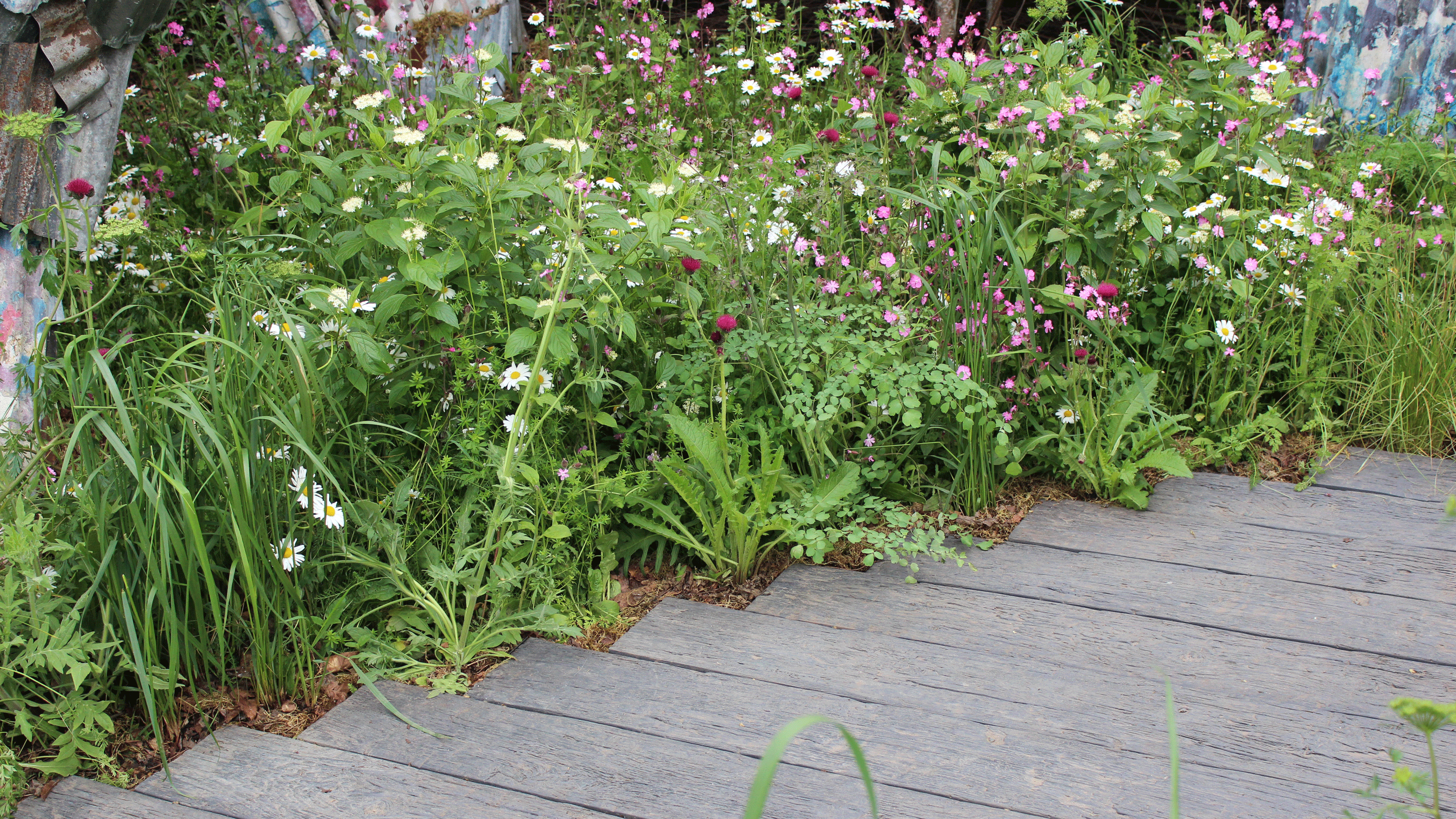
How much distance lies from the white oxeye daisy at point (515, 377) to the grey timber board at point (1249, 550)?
109 cm

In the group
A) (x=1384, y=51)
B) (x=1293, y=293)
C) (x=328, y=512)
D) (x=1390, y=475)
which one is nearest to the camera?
(x=328, y=512)

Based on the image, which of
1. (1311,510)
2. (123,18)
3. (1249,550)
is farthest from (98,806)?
(1311,510)

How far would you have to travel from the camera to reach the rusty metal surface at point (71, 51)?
93.3 inches

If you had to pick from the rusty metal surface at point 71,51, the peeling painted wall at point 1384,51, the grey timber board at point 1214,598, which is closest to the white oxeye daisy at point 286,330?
the rusty metal surface at point 71,51

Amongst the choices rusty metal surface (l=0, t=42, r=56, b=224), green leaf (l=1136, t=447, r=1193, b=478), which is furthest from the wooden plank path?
rusty metal surface (l=0, t=42, r=56, b=224)

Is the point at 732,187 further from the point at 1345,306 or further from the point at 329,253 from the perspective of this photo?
the point at 1345,306

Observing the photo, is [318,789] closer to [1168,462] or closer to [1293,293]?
[1168,462]

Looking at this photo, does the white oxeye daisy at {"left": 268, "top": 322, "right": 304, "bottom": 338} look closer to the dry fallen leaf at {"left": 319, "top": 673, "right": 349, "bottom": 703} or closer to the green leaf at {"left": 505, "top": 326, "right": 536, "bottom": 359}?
the green leaf at {"left": 505, "top": 326, "right": 536, "bottom": 359}

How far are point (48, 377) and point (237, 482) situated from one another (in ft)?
1.78

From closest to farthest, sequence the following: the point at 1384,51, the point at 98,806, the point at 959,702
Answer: the point at 98,806, the point at 959,702, the point at 1384,51

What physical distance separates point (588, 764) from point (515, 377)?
2.92 feet

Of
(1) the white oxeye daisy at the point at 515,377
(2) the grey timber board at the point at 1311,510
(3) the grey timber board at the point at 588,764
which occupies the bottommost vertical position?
(2) the grey timber board at the point at 1311,510

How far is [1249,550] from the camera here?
225 centimetres

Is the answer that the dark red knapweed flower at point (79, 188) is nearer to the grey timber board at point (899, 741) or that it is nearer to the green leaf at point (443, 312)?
the green leaf at point (443, 312)
